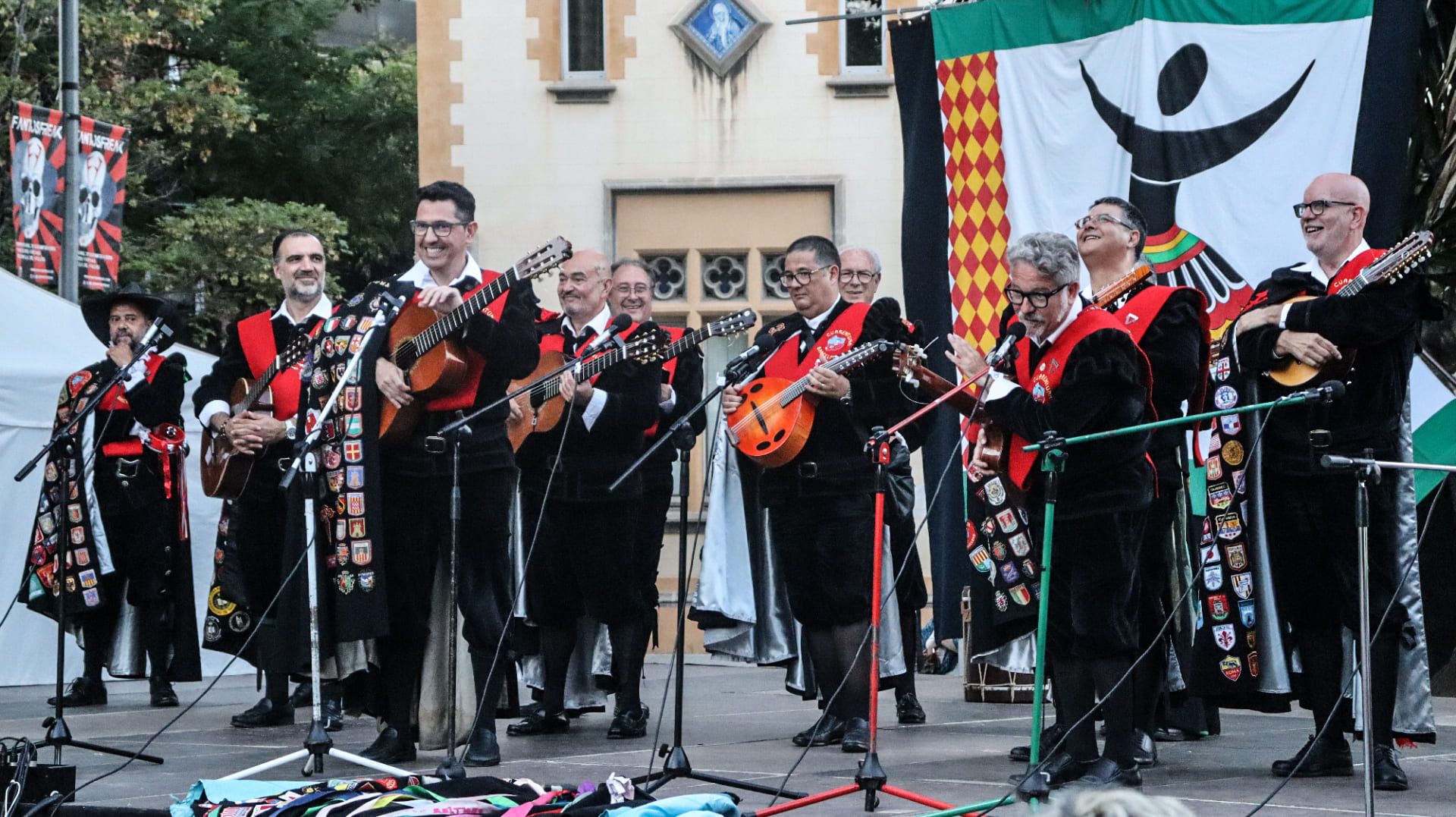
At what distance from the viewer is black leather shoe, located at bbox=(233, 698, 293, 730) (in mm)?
8789

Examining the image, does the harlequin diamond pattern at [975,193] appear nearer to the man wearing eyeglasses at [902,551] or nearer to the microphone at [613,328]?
the man wearing eyeglasses at [902,551]

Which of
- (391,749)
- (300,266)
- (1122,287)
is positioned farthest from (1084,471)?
(300,266)

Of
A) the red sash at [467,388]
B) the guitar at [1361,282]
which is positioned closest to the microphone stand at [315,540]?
the red sash at [467,388]

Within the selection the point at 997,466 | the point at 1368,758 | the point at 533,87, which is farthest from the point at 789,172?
the point at 1368,758

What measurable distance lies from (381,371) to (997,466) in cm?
211

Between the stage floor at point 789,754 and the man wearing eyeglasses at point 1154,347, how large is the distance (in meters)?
0.49

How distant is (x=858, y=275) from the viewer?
8242 millimetres

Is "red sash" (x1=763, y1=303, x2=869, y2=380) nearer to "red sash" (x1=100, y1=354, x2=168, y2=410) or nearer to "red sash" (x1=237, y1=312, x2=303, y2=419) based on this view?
"red sash" (x1=237, y1=312, x2=303, y2=419)

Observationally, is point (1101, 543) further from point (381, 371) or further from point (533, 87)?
point (533, 87)

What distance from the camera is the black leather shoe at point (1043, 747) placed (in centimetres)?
641

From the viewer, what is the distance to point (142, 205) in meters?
24.5

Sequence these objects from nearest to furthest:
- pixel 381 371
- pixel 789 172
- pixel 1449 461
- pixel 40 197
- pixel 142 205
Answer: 1. pixel 381 371
2. pixel 1449 461
3. pixel 40 197
4. pixel 789 172
5. pixel 142 205

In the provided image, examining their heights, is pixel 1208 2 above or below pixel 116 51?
below

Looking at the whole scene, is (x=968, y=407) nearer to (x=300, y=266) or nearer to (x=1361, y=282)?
(x=1361, y=282)
